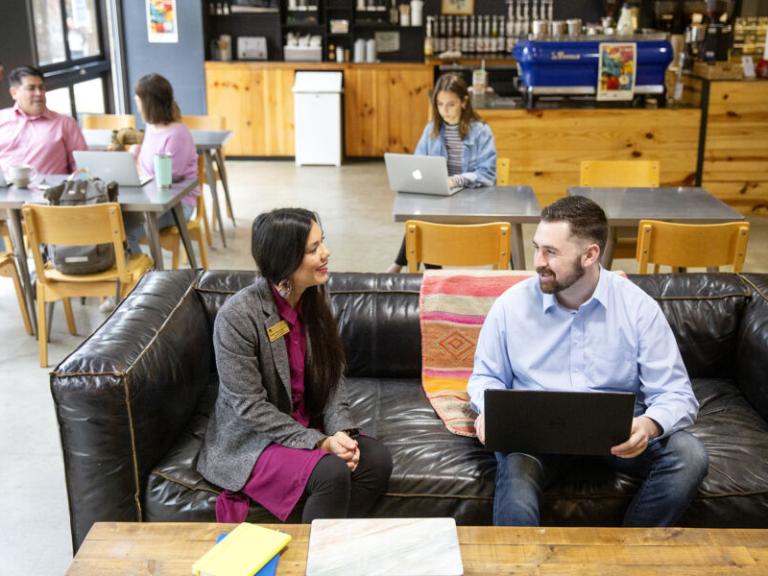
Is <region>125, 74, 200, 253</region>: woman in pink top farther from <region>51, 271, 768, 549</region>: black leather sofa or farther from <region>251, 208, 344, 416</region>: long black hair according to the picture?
<region>251, 208, 344, 416</region>: long black hair

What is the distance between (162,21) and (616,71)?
5128mm

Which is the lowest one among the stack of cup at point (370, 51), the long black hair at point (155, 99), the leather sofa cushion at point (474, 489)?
the leather sofa cushion at point (474, 489)

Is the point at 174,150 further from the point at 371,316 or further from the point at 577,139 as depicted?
the point at 577,139

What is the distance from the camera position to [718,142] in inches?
263

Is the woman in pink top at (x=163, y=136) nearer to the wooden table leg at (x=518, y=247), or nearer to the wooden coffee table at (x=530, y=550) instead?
the wooden table leg at (x=518, y=247)

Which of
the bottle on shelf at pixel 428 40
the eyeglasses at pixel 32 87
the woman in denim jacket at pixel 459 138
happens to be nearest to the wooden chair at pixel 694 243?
the woman in denim jacket at pixel 459 138

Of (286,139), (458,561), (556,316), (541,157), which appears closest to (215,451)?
(458,561)

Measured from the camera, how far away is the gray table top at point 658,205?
4035 millimetres

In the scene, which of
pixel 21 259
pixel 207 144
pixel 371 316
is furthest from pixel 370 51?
pixel 371 316

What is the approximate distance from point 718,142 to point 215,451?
5.35 metres

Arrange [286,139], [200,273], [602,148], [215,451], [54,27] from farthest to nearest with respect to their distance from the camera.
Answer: [286,139]
[54,27]
[602,148]
[200,273]
[215,451]

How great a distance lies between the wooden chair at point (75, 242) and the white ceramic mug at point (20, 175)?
0.57 metres

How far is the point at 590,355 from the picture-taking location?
2584mm

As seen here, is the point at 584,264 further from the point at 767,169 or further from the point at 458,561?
the point at 767,169
